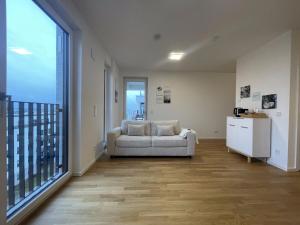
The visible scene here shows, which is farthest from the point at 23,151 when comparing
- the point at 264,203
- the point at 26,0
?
the point at 264,203

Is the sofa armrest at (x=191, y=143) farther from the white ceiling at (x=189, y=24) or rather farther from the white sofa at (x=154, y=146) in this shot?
the white ceiling at (x=189, y=24)

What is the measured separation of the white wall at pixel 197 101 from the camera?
7582 millimetres

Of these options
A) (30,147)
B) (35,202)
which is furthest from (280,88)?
(35,202)

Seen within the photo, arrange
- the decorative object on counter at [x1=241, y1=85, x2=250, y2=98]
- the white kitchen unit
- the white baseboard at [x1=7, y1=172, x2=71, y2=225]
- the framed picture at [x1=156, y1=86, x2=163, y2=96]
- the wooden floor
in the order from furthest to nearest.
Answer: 1. the framed picture at [x1=156, y1=86, x2=163, y2=96]
2. the decorative object on counter at [x1=241, y1=85, x2=250, y2=98]
3. the white kitchen unit
4. the wooden floor
5. the white baseboard at [x1=7, y1=172, x2=71, y2=225]

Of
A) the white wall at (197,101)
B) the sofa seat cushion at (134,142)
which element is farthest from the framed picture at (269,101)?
the white wall at (197,101)

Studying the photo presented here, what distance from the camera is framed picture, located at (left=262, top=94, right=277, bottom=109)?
4.05 metres

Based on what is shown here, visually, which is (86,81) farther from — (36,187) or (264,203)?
(264,203)

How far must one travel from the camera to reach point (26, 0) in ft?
6.89

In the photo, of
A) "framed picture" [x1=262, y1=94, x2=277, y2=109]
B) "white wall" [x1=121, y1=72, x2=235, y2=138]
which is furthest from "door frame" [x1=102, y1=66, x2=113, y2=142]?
"framed picture" [x1=262, y1=94, x2=277, y2=109]

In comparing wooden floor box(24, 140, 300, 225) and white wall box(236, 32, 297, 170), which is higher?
white wall box(236, 32, 297, 170)

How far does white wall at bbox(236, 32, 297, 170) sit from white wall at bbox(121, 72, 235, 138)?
291cm

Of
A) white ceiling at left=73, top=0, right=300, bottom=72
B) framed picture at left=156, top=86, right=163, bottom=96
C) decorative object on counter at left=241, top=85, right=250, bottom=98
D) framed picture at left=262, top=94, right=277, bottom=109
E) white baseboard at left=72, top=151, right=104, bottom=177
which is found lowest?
white baseboard at left=72, top=151, right=104, bottom=177

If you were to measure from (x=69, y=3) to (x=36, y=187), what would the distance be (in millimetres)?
2344

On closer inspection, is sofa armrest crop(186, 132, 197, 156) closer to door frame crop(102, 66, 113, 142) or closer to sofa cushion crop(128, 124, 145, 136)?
sofa cushion crop(128, 124, 145, 136)
